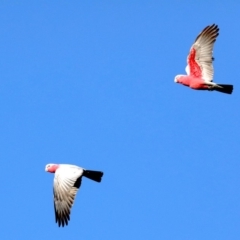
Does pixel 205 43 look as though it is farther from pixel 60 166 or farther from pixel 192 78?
pixel 60 166

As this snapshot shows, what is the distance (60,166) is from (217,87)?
991 cm

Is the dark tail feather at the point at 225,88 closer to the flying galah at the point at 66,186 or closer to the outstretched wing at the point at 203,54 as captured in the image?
the outstretched wing at the point at 203,54

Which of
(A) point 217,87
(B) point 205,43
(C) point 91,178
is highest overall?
(B) point 205,43

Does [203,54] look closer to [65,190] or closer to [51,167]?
[65,190]

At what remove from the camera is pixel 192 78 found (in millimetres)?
31359

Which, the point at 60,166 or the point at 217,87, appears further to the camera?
the point at 60,166

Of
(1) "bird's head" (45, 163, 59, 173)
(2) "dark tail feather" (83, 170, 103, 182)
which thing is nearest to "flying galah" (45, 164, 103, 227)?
(2) "dark tail feather" (83, 170, 103, 182)

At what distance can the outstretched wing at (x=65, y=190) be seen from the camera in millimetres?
30312

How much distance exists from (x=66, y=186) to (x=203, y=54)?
10464mm

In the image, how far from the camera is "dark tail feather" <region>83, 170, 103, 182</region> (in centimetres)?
3034

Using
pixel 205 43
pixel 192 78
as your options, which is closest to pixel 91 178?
pixel 192 78

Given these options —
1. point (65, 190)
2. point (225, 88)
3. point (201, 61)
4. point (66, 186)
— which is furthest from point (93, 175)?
point (201, 61)

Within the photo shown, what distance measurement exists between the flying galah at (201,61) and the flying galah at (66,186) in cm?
712

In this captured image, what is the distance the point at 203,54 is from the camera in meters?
31.4
